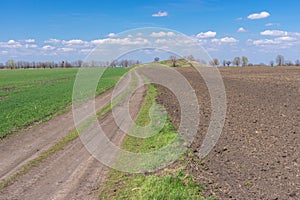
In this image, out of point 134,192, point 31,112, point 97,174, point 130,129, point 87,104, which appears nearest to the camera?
point 134,192

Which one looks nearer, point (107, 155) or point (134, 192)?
point (134, 192)

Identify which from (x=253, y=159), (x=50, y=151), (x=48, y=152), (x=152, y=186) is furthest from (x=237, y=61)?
(x=152, y=186)

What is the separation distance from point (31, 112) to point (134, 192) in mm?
14834

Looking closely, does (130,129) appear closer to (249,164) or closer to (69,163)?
(69,163)

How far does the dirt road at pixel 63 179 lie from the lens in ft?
27.1

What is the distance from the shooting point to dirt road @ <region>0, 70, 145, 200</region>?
827cm

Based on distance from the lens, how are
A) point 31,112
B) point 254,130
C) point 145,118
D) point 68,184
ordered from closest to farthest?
point 68,184 → point 254,130 → point 145,118 → point 31,112

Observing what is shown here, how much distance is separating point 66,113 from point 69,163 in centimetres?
1098

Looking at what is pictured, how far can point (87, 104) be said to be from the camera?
24969 mm

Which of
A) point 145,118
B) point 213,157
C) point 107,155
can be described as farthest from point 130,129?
point 213,157

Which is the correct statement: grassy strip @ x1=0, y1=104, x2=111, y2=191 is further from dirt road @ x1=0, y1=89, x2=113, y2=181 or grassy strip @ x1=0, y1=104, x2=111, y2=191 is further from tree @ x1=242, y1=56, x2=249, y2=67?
tree @ x1=242, y1=56, x2=249, y2=67

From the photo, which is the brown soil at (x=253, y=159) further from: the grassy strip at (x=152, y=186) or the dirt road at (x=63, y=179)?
the dirt road at (x=63, y=179)

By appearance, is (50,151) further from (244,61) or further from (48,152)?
(244,61)

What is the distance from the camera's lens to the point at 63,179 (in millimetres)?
9258
